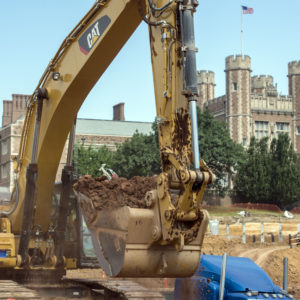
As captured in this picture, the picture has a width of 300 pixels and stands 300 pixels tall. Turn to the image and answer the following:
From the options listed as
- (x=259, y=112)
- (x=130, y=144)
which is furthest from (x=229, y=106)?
(x=130, y=144)

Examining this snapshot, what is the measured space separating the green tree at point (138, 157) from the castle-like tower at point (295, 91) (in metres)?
23.4

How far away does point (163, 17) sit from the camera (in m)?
9.09

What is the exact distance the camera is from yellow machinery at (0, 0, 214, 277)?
8.20 m

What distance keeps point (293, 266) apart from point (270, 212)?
1387 inches

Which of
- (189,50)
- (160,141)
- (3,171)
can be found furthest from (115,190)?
(3,171)

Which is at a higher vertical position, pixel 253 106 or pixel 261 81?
pixel 261 81

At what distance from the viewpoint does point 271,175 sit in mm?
67250

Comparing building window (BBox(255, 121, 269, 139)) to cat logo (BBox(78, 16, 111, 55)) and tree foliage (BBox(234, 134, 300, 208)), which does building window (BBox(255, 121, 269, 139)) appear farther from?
cat logo (BBox(78, 16, 111, 55))

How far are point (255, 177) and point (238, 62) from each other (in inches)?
689

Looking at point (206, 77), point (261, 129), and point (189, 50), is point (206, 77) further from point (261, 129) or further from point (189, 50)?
point (189, 50)

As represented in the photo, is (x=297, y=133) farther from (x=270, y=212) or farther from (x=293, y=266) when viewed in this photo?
(x=293, y=266)

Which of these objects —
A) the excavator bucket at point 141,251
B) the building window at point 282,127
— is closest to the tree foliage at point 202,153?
the building window at point 282,127

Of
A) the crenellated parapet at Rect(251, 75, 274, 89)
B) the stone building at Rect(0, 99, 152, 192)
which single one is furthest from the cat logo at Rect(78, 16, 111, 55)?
the crenellated parapet at Rect(251, 75, 274, 89)

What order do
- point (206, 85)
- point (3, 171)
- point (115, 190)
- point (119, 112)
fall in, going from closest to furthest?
1. point (115, 190)
2. point (3, 171)
3. point (206, 85)
4. point (119, 112)
